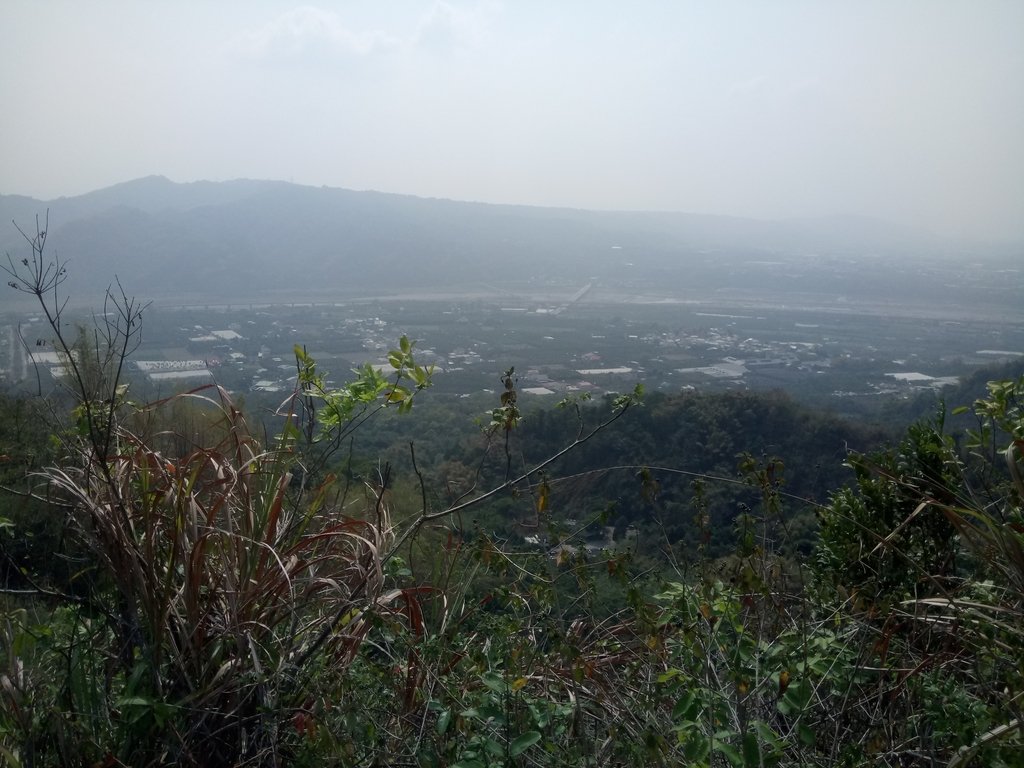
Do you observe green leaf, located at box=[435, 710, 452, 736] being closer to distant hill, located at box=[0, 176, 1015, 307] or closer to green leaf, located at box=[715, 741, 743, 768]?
green leaf, located at box=[715, 741, 743, 768]

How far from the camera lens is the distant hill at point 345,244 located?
19.2m

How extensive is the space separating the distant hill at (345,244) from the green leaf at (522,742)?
836 cm

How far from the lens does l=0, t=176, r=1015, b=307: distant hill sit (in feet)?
62.8

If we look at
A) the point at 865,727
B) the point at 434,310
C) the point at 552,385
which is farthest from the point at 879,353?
the point at 865,727

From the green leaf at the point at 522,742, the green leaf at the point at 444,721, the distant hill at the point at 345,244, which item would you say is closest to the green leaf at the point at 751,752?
the green leaf at the point at 522,742

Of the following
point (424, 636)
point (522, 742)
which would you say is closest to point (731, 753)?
point (522, 742)

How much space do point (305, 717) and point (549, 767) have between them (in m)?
0.73

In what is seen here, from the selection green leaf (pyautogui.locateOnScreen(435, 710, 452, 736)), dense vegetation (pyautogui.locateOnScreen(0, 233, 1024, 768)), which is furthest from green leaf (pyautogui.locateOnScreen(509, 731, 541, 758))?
green leaf (pyautogui.locateOnScreen(435, 710, 452, 736))

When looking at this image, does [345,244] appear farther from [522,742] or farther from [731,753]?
[731,753]

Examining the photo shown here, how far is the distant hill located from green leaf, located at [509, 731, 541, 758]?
8.36 metres

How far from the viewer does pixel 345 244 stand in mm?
29109

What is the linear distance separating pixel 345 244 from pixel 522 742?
28684 mm

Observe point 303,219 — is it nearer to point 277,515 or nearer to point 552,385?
point 552,385

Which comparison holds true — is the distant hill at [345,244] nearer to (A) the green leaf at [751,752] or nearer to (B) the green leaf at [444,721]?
(B) the green leaf at [444,721]
